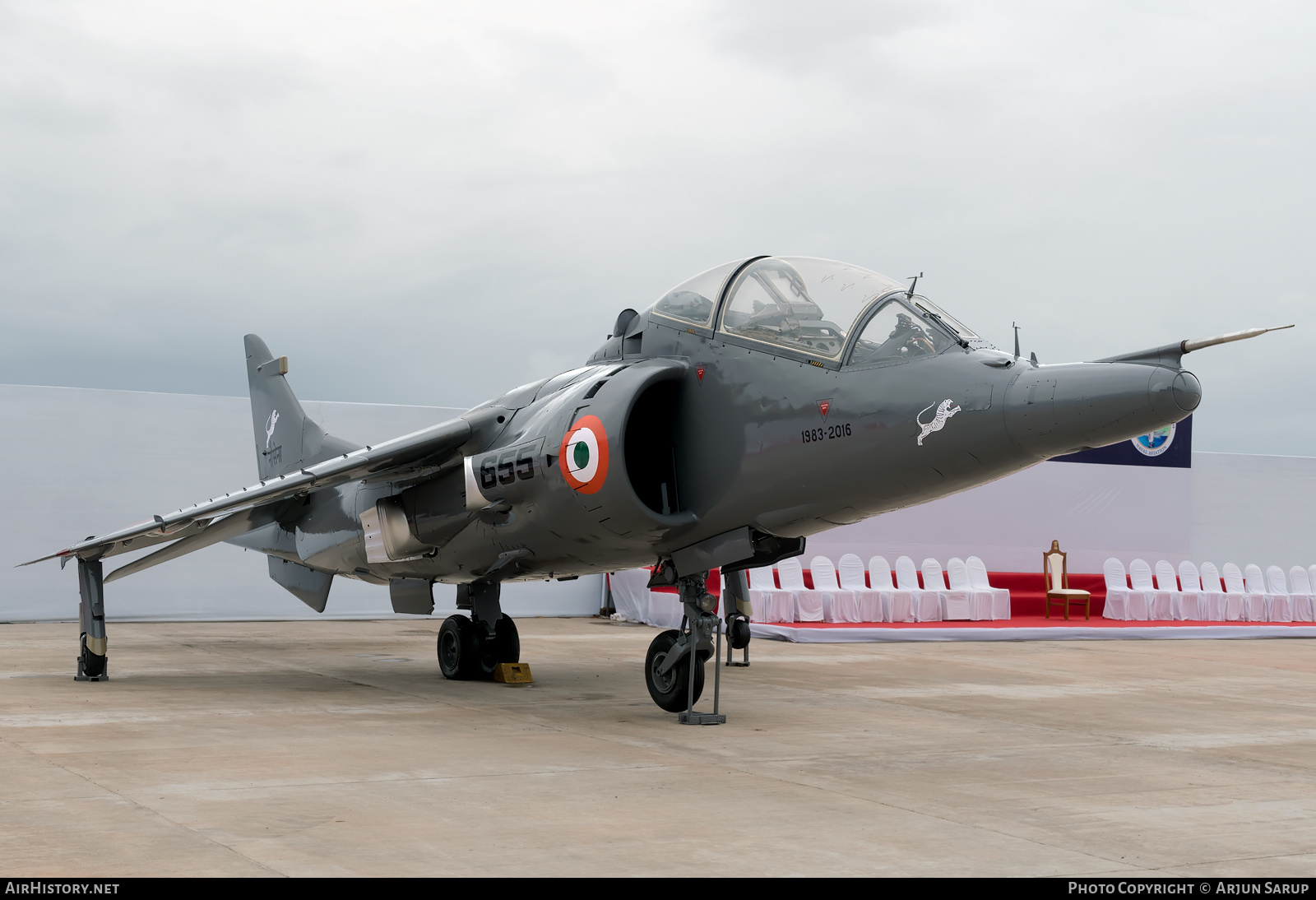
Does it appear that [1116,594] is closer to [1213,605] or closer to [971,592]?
[1213,605]

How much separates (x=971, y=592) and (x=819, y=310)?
1291 centimetres

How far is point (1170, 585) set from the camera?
862 inches

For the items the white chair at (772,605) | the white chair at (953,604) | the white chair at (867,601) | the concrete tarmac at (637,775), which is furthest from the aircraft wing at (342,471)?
the white chair at (953,604)

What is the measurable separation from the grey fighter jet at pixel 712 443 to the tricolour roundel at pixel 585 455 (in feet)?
0.05

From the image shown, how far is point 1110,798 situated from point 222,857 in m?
4.07

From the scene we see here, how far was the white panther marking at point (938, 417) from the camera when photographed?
661 centimetres

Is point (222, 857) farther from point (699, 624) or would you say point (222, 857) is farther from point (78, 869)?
point (699, 624)

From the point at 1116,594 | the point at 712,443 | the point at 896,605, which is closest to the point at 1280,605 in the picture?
the point at 1116,594

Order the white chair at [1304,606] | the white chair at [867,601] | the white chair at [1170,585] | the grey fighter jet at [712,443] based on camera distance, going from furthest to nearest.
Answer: the white chair at [1304,606], the white chair at [1170,585], the white chair at [867,601], the grey fighter jet at [712,443]

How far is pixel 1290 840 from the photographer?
4.74 meters

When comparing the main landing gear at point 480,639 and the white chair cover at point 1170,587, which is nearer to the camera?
the main landing gear at point 480,639

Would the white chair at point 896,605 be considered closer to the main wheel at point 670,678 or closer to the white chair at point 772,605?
the white chair at point 772,605

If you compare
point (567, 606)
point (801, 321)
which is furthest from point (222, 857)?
point (567, 606)

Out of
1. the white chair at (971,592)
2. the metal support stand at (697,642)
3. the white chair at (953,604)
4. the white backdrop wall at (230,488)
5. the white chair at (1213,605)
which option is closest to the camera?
the metal support stand at (697,642)
